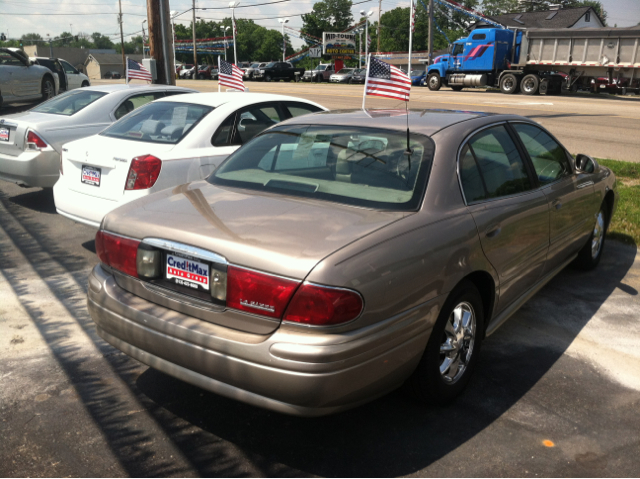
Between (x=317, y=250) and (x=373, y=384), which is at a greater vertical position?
(x=317, y=250)

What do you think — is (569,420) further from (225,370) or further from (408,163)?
(225,370)

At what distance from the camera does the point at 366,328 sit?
273cm

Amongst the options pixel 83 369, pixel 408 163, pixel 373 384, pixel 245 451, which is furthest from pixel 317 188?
pixel 83 369

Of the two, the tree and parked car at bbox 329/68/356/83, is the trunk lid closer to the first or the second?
parked car at bbox 329/68/356/83

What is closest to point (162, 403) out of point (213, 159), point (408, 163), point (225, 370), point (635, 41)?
point (225, 370)

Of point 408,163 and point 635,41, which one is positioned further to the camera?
point 635,41

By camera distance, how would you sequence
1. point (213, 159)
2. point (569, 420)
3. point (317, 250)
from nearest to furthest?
point (317, 250), point (569, 420), point (213, 159)

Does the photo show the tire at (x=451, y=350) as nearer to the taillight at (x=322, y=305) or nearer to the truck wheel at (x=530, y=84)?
the taillight at (x=322, y=305)

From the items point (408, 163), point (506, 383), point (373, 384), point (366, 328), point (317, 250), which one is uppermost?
point (408, 163)

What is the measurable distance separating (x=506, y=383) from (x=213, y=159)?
362cm

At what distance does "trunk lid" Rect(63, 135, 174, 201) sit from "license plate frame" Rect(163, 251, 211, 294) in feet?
9.22

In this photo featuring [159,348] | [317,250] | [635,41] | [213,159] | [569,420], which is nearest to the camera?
[317,250]

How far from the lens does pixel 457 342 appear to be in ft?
11.3

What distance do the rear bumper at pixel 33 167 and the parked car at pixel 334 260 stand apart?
4418mm
